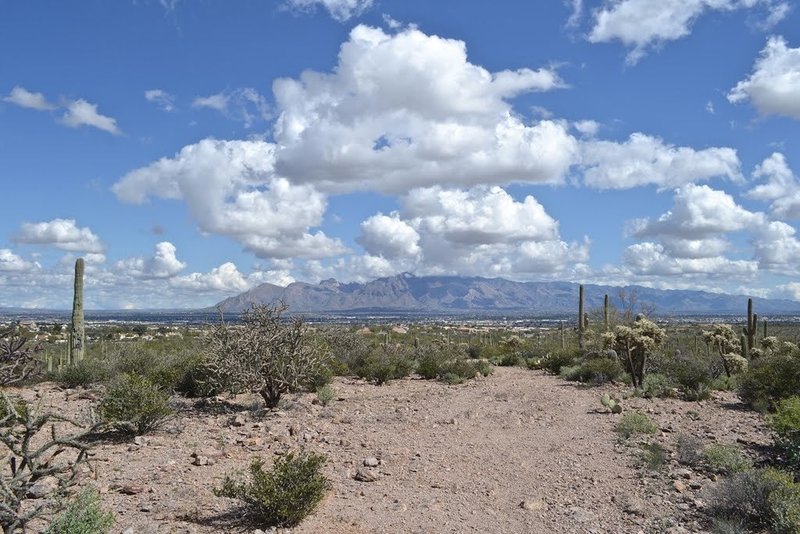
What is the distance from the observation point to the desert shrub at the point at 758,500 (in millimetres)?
7461

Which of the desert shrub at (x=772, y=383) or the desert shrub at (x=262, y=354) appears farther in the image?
the desert shrub at (x=772, y=383)

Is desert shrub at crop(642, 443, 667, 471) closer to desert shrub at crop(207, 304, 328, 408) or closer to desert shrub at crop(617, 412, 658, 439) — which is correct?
desert shrub at crop(617, 412, 658, 439)

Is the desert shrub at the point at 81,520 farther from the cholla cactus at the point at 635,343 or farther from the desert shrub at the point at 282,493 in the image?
the cholla cactus at the point at 635,343

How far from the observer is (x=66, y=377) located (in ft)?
64.2

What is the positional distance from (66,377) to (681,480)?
1736 centimetres

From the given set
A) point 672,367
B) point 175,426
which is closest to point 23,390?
point 175,426

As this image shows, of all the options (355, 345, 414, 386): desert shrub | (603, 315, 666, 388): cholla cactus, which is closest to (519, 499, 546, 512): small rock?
(603, 315, 666, 388): cholla cactus

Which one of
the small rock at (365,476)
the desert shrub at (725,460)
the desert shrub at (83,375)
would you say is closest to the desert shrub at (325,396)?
the small rock at (365,476)

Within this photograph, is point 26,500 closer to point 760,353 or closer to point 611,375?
point 611,375

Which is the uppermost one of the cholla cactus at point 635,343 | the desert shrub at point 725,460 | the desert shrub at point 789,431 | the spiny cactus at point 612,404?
the cholla cactus at point 635,343

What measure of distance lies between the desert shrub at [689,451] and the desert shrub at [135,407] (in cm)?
927

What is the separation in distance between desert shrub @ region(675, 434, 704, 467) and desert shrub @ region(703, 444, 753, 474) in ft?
0.52

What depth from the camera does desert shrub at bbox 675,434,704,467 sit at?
1059 cm

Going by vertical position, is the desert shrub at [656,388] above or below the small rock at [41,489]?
above
